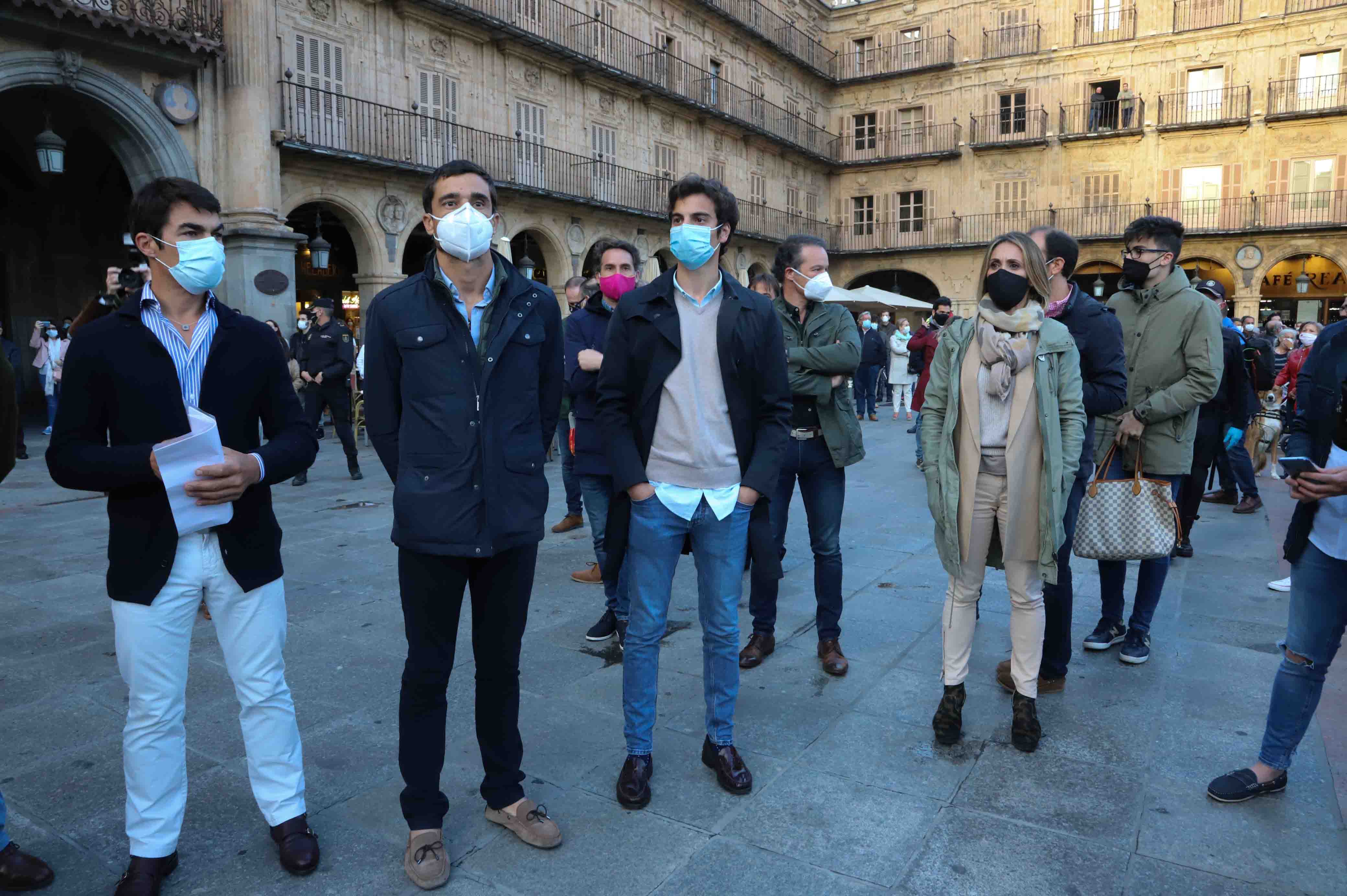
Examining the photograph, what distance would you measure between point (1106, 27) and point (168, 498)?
33217mm

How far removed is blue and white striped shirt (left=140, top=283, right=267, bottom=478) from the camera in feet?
8.25

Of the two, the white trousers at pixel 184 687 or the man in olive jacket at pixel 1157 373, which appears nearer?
the white trousers at pixel 184 687

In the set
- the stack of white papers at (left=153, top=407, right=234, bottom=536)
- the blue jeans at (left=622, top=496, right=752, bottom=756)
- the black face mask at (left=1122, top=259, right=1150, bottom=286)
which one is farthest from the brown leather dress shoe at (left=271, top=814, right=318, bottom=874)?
the black face mask at (left=1122, top=259, right=1150, bottom=286)

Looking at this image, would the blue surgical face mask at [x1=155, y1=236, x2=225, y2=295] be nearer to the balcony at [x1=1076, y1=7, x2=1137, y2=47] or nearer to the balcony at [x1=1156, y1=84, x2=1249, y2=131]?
the balcony at [x1=1156, y1=84, x2=1249, y2=131]

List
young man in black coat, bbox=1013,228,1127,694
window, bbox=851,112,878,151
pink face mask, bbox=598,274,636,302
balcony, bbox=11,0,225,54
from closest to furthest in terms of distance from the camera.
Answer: young man in black coat, bbox=1013,228,1127,694 → pink face mask, bbox=598,274,636,302 → balcony, bbox=11,0,225,54 → window, bbox=851,112,878,151

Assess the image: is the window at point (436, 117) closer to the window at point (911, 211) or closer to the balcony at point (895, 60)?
the window at point (911, 211)

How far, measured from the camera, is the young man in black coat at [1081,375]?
383cm

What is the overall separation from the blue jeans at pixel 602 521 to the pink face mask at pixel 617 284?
0.92m

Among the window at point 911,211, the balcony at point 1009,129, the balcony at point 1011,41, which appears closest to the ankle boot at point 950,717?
the balcony at point 1009,129

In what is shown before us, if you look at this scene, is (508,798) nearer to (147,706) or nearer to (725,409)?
(147,706)

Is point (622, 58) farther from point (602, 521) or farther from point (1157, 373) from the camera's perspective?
point (1157, 373)

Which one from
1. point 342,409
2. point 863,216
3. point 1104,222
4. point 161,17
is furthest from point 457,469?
point 863,216

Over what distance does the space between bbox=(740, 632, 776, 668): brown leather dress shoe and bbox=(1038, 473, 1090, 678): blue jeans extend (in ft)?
3.85

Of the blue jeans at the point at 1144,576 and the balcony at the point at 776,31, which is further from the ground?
the balcony at the point at 776,31
